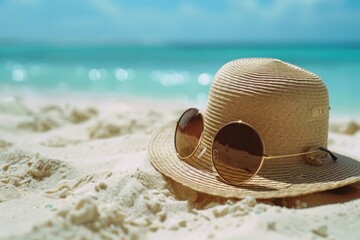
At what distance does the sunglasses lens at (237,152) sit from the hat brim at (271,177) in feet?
0.22

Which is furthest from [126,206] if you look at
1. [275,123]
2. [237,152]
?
[275,123]

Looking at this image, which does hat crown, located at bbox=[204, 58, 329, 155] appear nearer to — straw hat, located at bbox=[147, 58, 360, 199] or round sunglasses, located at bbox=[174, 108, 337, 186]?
straw hat, located at bbox=[147, 58, 360, 199]

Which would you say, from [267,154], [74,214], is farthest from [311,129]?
[74,214]

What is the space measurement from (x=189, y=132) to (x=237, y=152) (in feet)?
1.65

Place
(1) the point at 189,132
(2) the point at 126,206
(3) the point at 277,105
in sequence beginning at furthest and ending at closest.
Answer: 1. (1) the point at 189,132
2. (3) the point at 277,105
3. (2) the point at 126,206

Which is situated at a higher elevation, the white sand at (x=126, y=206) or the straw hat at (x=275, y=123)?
the straw hat at (x=275, y=123)

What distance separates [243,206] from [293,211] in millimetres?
271

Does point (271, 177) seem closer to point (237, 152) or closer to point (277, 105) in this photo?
point (237, 152)

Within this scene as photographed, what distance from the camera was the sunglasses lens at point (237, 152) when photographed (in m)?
2.51

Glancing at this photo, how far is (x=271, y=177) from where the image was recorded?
8.46ft

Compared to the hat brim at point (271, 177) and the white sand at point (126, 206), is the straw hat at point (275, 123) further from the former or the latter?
the white sand at point (126, 206)

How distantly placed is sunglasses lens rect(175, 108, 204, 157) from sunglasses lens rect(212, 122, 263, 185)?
0.34 metres

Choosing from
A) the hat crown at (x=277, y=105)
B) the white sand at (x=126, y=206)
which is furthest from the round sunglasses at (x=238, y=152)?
the white sand at (x=126, y=206)

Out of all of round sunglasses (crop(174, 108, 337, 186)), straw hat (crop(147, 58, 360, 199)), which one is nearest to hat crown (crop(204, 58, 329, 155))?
straw hat (crop(147, 58, 360, 199))
